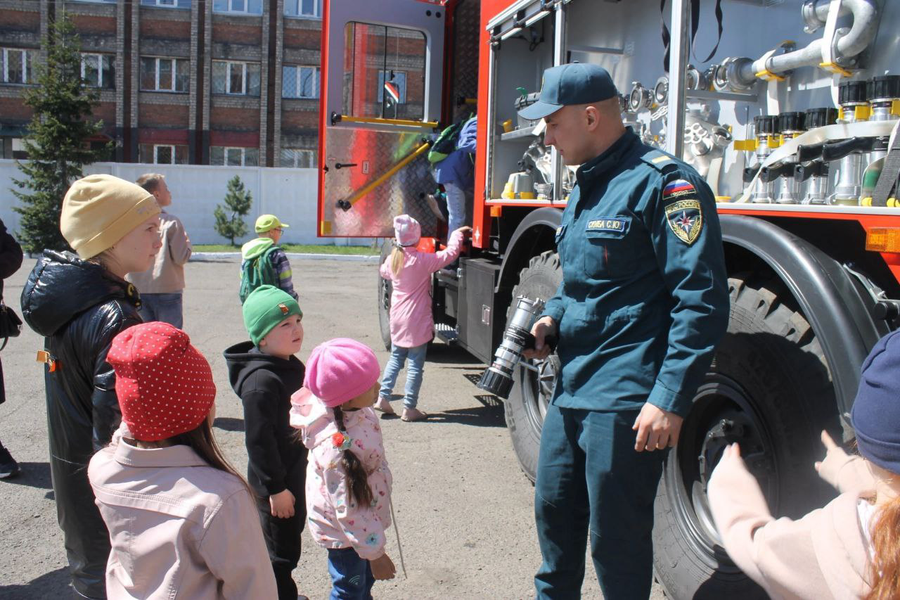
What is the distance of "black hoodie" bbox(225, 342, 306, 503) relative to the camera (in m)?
2.68

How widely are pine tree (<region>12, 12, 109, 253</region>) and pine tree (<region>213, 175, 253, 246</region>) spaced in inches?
168

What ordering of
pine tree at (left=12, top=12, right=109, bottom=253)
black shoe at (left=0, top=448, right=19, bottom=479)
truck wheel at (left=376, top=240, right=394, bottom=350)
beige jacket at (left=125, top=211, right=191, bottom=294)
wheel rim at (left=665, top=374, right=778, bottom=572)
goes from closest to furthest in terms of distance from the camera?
wheel rim at (left=665, top=374, right=778, bottom=572) < black shoe at (left=0, top=448, right=19, bottom=479) < beige jacket at (left=125, top=211, right=191, bottom=294) < truck wheel at (left=376, top=240, right=394, bottom=350) < pine tree at (left=12, top=12, right=109, bottom=253)

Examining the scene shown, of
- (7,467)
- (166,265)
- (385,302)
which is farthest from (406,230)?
(7,467)

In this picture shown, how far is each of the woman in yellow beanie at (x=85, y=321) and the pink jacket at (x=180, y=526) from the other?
0.49 metres

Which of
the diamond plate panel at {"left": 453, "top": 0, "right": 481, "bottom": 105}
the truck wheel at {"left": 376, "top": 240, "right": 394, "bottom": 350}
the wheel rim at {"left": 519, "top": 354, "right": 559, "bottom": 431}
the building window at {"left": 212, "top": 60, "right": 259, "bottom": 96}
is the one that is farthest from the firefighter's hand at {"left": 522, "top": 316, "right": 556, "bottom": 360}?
the building window at {"left": 212, "top": 60, "right": 259, "bottom": 96}

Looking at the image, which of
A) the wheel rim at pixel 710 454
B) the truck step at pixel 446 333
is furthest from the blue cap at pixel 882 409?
the truck step at pixel 446 333

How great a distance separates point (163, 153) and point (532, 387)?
30.9 m

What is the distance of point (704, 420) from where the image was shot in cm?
304

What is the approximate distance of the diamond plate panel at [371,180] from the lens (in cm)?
655

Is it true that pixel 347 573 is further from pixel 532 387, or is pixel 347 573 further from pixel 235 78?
pixel 235 78

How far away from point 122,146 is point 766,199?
107 feet

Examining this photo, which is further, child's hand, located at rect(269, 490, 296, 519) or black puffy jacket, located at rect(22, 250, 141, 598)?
child's hand, located at rect(269, 490, 296, 519)

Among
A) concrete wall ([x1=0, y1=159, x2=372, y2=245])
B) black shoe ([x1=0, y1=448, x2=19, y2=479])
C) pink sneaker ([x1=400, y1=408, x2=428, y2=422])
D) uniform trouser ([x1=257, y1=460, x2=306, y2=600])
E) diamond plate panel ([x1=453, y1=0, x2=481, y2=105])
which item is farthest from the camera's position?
concrete wall ([x1=0, y1=159, x2=372, y2=245])

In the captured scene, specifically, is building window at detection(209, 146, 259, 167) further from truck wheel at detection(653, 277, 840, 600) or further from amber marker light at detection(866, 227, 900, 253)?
amber marker light at detection(866, 227, 900, 253)
